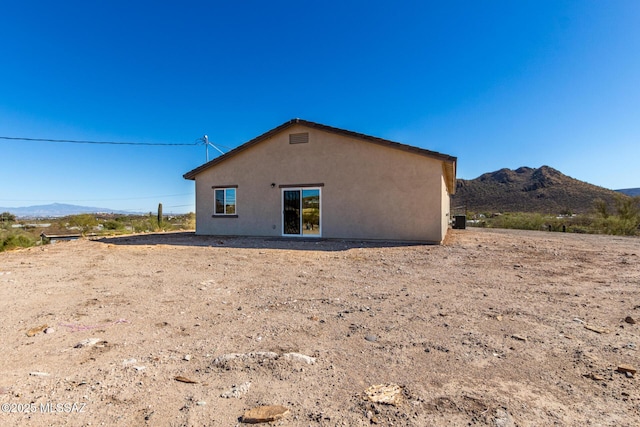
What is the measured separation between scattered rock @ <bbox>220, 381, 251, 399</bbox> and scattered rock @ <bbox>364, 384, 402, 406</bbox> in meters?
0.86

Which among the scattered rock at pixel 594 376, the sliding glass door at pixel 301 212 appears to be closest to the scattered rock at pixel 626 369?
the scattered rock at pixel 594 376

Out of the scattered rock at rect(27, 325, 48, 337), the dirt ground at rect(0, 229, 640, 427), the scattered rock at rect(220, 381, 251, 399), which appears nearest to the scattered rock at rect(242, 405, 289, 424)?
the dirt ground at rect(0, 229, 640, 427)

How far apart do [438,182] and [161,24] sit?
45.7ft

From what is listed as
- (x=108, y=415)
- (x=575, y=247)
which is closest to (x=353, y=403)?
(x=108, y=415)

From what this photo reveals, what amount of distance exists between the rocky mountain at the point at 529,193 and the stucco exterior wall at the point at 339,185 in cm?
2759

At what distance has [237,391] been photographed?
7.15ft

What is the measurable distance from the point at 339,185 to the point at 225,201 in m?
5.34

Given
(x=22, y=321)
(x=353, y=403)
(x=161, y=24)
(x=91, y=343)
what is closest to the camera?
(x=353, y=403)

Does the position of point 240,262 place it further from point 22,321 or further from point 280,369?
point 280,369

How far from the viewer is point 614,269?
639 centimetres

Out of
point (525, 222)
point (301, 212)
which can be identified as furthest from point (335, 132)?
point (525, 222)

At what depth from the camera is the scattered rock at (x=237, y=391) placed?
2129 mm

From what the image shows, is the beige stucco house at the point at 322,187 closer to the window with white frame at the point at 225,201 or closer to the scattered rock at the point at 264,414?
the window with white frame at the point at 225,201

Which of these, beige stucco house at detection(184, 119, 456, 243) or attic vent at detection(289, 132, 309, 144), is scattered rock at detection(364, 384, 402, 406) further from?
attic vent at detection(289, 132, 309, 144)
